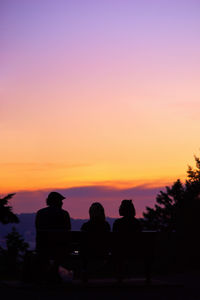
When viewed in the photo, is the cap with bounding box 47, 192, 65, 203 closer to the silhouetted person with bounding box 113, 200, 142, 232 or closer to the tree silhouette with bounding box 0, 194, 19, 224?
the silhouetted person with bounding box 113, 200, 142, 232

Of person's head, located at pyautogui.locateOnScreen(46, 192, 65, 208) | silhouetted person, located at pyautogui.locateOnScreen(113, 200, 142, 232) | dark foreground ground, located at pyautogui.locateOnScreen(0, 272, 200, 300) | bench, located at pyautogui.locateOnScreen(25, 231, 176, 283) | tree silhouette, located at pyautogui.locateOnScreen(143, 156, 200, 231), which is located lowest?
dark foreground ground, located at pyautogui.locateOnScreen(0, 272, 200, 300)

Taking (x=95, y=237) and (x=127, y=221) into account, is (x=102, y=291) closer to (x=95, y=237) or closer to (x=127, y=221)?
(x=95, y=237)

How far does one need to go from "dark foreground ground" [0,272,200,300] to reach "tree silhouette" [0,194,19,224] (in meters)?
5.61

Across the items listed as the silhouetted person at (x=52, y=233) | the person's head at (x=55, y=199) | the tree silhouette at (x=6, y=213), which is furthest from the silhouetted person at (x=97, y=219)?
the tree silhouette at (x=6, y=213)

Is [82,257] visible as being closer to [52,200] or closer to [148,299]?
[52,200]

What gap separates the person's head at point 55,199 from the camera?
39.5ft

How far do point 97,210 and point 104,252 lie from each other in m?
0.77

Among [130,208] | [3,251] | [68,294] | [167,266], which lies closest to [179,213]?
[167,266]

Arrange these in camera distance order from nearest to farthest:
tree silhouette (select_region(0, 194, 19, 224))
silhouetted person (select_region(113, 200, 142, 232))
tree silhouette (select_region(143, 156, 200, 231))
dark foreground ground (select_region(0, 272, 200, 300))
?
dark foreground ground (select_region(0, 272, 200, 300)), silhouetted person (select_region(113, 200, 142, 232)), tree silhouette (select_region(0, 194, 19, 224)), tree silhouette (select_region(143, 156, 200, 231))

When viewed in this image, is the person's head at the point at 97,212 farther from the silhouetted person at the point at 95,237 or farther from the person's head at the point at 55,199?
the person's head at the point at 55,199

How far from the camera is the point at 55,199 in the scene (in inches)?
476

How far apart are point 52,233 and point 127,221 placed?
54.6 inches

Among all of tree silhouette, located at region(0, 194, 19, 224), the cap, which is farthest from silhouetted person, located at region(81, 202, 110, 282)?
tree silhouette, located at region(0, 194, 19, 224)

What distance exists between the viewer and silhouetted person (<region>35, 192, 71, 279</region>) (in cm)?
1175
